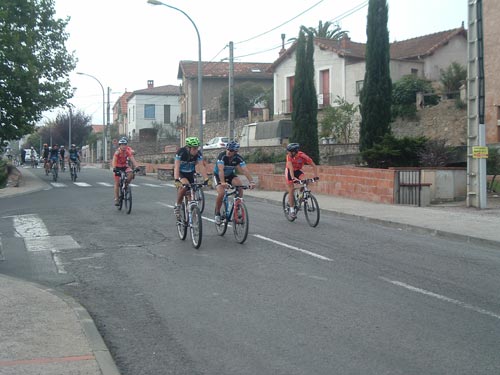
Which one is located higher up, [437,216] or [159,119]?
[159,119]

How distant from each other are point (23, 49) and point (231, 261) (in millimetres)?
22468

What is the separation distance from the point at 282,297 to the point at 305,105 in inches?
915

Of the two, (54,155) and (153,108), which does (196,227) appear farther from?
(153,108)

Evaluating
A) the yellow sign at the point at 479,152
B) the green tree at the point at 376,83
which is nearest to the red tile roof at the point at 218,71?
the green tree at the point at 376,83

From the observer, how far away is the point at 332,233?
12789 millimetres

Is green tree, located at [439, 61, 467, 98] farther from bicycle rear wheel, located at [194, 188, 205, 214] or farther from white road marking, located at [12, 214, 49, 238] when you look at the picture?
white road marking, located at [12, 214, 49, 238]

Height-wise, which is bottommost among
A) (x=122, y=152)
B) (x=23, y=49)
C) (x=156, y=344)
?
(x=156, y=344)

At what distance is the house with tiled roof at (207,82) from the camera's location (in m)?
59.4

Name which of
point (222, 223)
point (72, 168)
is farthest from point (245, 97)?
point (222, 223)

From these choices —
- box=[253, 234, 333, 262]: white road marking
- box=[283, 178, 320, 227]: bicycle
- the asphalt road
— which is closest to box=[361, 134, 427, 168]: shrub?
box=[283, 178, 320, 227]: bicycle

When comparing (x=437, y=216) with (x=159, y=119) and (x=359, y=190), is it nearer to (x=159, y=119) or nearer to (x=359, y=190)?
(x=359, y=190)

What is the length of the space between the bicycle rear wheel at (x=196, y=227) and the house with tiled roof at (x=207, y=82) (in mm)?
47563

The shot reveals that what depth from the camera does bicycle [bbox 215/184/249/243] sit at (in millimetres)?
10992

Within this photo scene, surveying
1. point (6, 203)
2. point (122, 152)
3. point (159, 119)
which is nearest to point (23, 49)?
point (6, 203)
